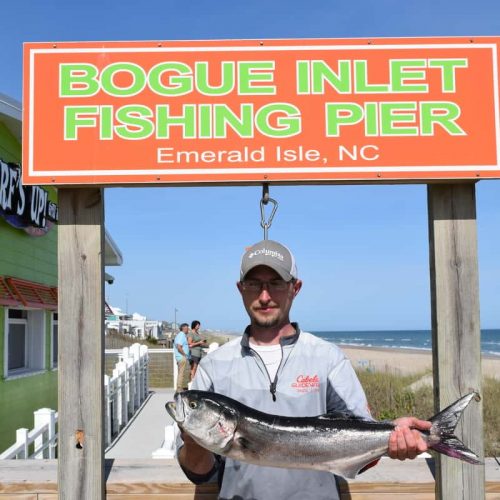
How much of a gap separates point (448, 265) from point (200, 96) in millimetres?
1592

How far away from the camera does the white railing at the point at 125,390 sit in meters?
9.89

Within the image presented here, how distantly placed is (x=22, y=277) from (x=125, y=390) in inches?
115

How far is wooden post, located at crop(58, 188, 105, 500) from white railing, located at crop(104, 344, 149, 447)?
5479 mm

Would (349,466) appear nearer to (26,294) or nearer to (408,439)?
(408,439)

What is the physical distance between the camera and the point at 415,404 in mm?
13805

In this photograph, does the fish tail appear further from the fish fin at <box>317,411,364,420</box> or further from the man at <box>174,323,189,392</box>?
the man at <box>174,323,189,392</box>

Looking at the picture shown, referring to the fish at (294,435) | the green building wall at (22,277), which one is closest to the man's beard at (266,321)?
Result: the fish at (294,435)

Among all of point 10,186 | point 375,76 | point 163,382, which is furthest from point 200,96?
A: point 163,382

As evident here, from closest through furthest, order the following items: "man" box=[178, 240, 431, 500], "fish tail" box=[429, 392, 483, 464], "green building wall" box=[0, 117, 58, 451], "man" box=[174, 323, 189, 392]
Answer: "fish tail" box=[429, 392, 483, 464] < "man" box=[178, 240, 431, 500] < "green building wall" box=[0, 117, 58, 451] < "man" box=[174, 323, 189, 392]

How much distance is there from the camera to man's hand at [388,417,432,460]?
253 cm

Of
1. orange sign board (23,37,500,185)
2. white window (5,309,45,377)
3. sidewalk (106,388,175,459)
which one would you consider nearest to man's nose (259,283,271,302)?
orange sign board (23,37,500,185)

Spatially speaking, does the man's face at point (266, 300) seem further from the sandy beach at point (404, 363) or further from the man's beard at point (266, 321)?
the sandy beach at point (404, 363)

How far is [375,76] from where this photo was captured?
10.6 ft

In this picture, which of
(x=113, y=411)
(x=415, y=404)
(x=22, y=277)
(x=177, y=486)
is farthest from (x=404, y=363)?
(x=177, y=486)
